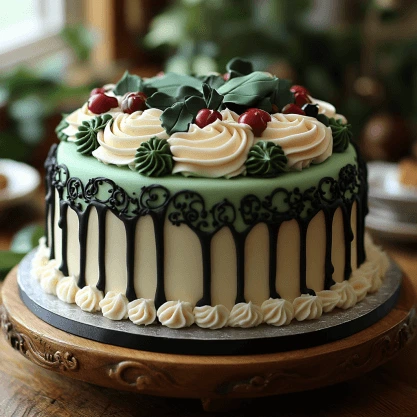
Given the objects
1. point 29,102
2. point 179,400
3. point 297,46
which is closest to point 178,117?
point 179,400

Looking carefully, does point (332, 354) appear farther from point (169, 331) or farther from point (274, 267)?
point (169, 331)

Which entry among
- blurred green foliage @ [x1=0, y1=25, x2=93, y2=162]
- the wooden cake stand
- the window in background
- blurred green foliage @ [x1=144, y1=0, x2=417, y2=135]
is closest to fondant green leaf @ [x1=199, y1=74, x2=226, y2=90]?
the wooden cake stand

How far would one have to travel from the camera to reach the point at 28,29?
4.68 meters

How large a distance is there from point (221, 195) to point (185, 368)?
41 centimetres

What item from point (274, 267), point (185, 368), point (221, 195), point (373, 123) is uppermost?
point (221, 195)

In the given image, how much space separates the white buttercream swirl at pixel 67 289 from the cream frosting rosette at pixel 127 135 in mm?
331

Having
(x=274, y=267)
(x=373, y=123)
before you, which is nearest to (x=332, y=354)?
(x=274, y=267)

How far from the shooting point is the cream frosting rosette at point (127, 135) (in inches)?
75.7

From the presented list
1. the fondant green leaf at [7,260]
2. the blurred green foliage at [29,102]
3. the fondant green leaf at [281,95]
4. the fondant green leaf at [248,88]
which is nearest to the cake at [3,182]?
the blurred green foliage at [29,102]

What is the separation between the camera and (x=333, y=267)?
2037mm

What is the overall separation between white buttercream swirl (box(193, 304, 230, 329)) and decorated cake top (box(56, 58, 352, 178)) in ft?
1.05

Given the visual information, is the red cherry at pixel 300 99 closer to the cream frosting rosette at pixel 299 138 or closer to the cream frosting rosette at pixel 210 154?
the cream frosting rosette at pixel 299 138

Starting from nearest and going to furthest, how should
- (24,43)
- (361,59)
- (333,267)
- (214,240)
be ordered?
1. (214,240)
2. (333,267)
3. (24,43)
4. (361,59)

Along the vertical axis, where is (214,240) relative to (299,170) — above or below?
below
